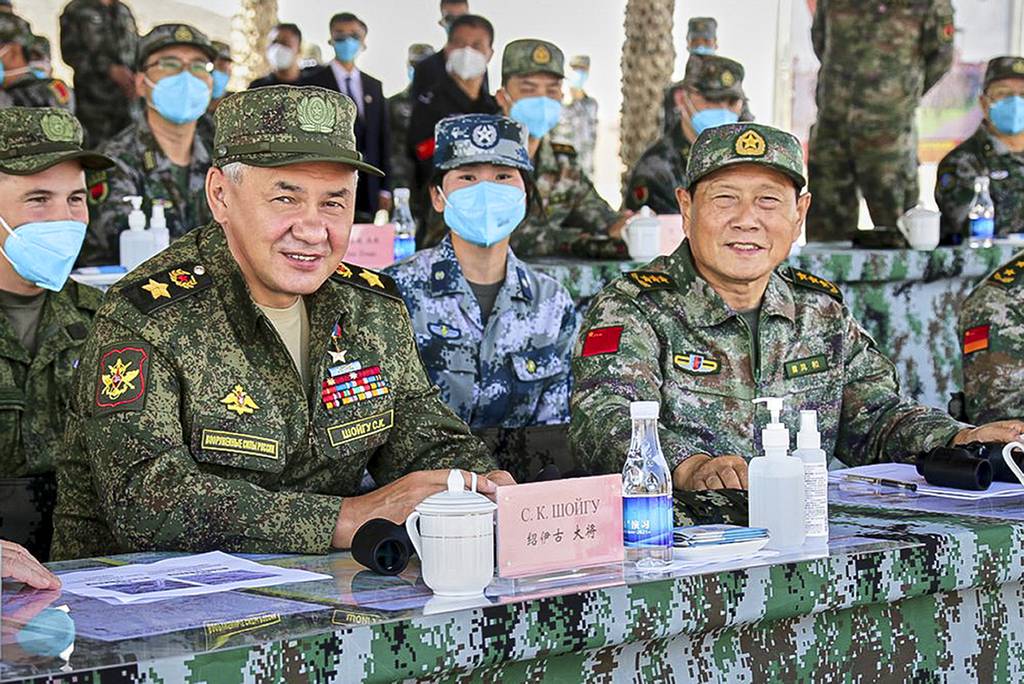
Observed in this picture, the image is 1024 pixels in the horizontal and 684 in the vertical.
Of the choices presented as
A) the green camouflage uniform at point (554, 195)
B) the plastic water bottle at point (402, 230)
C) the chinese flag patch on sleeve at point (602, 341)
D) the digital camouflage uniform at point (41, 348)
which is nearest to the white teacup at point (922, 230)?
the green camouflage uniform at point (554, 195)

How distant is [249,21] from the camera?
8859 mm

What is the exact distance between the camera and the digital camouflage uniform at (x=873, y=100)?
8.97 m

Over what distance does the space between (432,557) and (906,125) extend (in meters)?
7.56

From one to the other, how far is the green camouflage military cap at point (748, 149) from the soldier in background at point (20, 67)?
13.9 feet

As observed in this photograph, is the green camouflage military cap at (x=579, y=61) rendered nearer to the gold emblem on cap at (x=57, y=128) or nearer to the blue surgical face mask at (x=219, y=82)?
the blue surgical face mask at (x=219, y=82)

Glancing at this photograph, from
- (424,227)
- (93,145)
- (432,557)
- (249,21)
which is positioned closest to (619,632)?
(432,557)

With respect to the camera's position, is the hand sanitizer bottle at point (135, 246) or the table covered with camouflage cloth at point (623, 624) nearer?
the table covered with camouflage cloth at point (623, 624)

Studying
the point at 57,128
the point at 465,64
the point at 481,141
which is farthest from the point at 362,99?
the point at 57,128

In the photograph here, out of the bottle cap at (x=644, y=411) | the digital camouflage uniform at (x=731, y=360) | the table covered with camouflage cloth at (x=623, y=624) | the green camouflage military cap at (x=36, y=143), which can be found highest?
the green camouflage military cap at (x=36, y=143)

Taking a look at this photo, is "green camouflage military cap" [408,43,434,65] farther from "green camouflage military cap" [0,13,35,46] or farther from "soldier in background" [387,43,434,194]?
"green camouflage military cap" [0,13,35,46]

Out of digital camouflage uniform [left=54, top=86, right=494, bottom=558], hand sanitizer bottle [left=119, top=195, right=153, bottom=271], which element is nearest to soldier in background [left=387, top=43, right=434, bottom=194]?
hand sanitizer bottle [left=119, top=195, right=153, bottom=271]

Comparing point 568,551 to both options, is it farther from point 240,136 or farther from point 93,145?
point 93,145

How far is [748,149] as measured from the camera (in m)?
3.35

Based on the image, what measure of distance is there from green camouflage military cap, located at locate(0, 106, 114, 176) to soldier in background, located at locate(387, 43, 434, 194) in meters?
4.34
